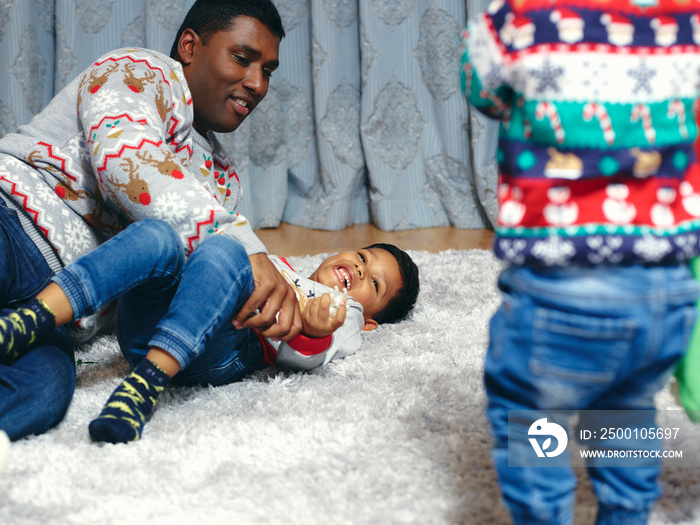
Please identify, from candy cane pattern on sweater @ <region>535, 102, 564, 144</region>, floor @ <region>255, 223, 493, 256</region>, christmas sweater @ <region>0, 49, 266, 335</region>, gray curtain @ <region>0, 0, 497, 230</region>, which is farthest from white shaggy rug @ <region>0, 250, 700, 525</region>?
gray curtain @ <region>0, 0, 497, 230</region>

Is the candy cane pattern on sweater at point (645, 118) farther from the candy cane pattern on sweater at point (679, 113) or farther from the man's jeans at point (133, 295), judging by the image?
the man's jeans at point (133, 295)

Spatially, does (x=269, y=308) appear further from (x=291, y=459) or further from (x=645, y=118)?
(x=645, y=118)

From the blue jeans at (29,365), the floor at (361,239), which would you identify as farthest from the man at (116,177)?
the floor at (361,239)

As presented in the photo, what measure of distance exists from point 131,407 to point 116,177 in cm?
34

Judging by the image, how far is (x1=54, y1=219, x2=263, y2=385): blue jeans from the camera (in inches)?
33.7

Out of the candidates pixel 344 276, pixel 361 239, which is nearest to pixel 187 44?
pixel 344 276

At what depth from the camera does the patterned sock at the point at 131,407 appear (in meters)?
0.80

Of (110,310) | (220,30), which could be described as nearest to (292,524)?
(110,310)

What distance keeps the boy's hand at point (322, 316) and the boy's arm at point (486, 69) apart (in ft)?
1.51

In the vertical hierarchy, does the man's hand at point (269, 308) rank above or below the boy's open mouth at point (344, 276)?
above

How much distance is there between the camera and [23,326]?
816 mm

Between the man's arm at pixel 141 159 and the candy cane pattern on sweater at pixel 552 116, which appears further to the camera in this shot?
the man's arm at pixel 141 159

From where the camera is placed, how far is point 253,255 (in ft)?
3.09

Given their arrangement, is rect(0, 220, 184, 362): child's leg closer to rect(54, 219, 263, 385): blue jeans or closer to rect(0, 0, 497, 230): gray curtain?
rect(54, 219, 263, 385): blue jeans
